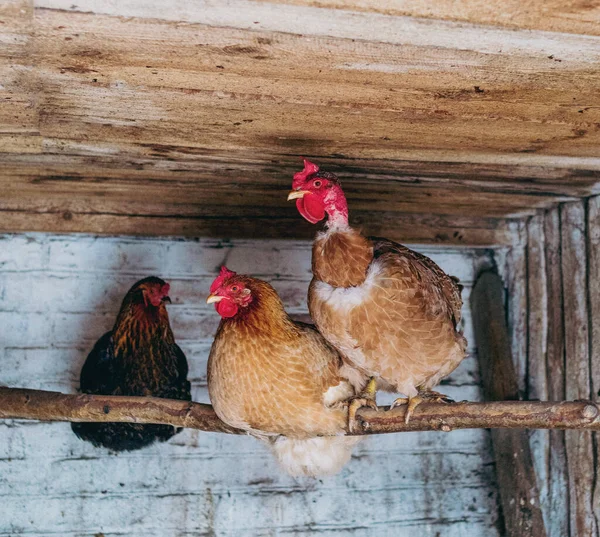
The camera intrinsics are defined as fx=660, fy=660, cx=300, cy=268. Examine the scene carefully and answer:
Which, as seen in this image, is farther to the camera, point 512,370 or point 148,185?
point 512,370

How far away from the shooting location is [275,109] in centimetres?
137

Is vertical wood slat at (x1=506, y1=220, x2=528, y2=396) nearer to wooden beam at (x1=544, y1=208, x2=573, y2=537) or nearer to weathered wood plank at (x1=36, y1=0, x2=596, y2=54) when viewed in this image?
wooden beam at (x1=544, y1=208, x2=573, y2=537)

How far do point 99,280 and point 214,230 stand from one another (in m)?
0.45

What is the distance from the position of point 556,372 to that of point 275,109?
1461 mm

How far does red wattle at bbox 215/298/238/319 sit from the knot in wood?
2.76ft

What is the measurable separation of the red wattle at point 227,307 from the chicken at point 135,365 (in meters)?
0.55

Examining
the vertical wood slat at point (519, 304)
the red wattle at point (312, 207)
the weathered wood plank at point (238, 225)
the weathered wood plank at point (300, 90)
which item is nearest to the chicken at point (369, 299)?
the red wattle at point (312, 207)

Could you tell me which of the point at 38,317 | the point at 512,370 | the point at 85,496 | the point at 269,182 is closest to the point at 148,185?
the point at 269,182

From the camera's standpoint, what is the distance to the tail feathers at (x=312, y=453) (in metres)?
1.81

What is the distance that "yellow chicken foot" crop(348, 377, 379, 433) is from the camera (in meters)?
1.67

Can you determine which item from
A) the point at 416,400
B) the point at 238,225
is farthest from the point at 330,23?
the point at 238,225

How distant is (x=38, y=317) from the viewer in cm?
229

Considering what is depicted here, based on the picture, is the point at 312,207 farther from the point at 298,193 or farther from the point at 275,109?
the point at 275,109

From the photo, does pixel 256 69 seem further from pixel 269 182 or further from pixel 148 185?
pixel 148 185
